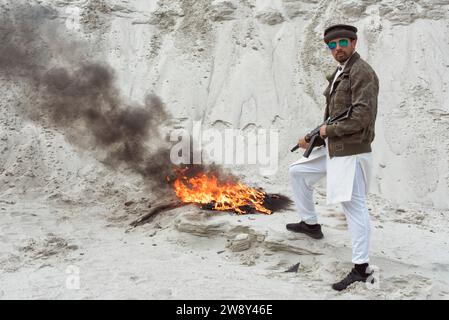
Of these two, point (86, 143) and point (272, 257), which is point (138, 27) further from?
point (272, 257)

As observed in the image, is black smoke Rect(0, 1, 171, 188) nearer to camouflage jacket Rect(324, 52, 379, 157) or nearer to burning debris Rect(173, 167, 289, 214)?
burning debris Rect(173, 167, 289, 214)

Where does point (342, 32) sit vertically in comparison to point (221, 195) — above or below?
above

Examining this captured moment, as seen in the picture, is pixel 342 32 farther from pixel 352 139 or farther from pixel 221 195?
pixel 221 195

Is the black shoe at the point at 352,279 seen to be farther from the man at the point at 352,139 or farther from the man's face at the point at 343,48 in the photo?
the man's face at the point at 343,48

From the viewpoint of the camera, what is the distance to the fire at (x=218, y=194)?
5508 mm

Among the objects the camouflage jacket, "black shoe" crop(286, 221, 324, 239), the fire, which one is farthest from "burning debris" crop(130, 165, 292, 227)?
the camouflage jacket

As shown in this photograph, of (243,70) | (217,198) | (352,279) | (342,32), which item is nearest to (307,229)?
(352,279)

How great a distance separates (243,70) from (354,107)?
758 centimetres

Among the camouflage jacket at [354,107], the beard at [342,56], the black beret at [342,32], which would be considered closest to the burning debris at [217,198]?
the camouflage jacket at [354,107]

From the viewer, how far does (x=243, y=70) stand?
11000mm

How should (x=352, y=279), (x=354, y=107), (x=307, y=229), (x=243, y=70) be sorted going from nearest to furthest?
1. (x=354, y=107)
2. (x=352, y=279)
3. (x=307, y=229)
4. (x=243, y=70)

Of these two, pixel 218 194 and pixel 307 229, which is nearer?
pixel 307 229

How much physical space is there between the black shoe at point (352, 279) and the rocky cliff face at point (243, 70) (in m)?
4.22
